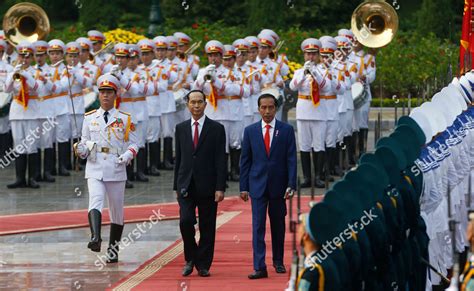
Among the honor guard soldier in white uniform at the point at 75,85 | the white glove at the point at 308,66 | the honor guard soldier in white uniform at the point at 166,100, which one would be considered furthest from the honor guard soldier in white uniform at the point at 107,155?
the honor guard soldier in white uniform at the point at 166,100

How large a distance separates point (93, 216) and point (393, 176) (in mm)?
4220

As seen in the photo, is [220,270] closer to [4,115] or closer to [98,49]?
[4,115]

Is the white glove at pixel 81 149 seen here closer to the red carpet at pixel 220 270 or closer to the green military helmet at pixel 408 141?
the red carpet at pixel 220 270

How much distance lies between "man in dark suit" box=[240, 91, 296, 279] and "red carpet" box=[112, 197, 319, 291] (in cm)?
44

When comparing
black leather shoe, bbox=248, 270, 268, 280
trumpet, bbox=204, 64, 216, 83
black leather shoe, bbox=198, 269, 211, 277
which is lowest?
black leather shoe, bbox=198, 269, 211, 277

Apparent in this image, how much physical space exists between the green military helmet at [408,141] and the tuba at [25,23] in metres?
11.5

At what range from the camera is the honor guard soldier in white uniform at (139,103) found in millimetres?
21609

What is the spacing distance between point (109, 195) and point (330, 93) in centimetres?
700

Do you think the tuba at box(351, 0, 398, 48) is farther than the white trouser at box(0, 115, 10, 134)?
No

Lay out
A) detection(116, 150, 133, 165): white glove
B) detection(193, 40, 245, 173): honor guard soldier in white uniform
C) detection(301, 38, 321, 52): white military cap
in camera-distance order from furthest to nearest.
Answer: detection(193, 40, 245, 173): honor guard soldier in white uniform → detection(301, 38, 321, 52): white military cap → detection(116, 150, 133, 165): white glove

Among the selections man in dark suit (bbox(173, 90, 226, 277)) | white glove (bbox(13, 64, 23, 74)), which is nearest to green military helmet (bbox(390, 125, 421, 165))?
man in dark suit (bbox(173, 90, 226, 277))

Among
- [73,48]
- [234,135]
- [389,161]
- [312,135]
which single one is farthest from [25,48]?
[389,161]

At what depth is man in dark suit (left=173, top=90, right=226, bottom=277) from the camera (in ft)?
45.5

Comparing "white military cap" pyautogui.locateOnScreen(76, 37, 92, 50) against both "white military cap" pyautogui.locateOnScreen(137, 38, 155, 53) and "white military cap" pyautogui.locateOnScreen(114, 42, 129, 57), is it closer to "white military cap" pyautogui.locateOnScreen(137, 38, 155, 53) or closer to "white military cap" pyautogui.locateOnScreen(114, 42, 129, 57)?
"white military cap" pyautogui.locateOnScreen(137, 38, 155, 53)
